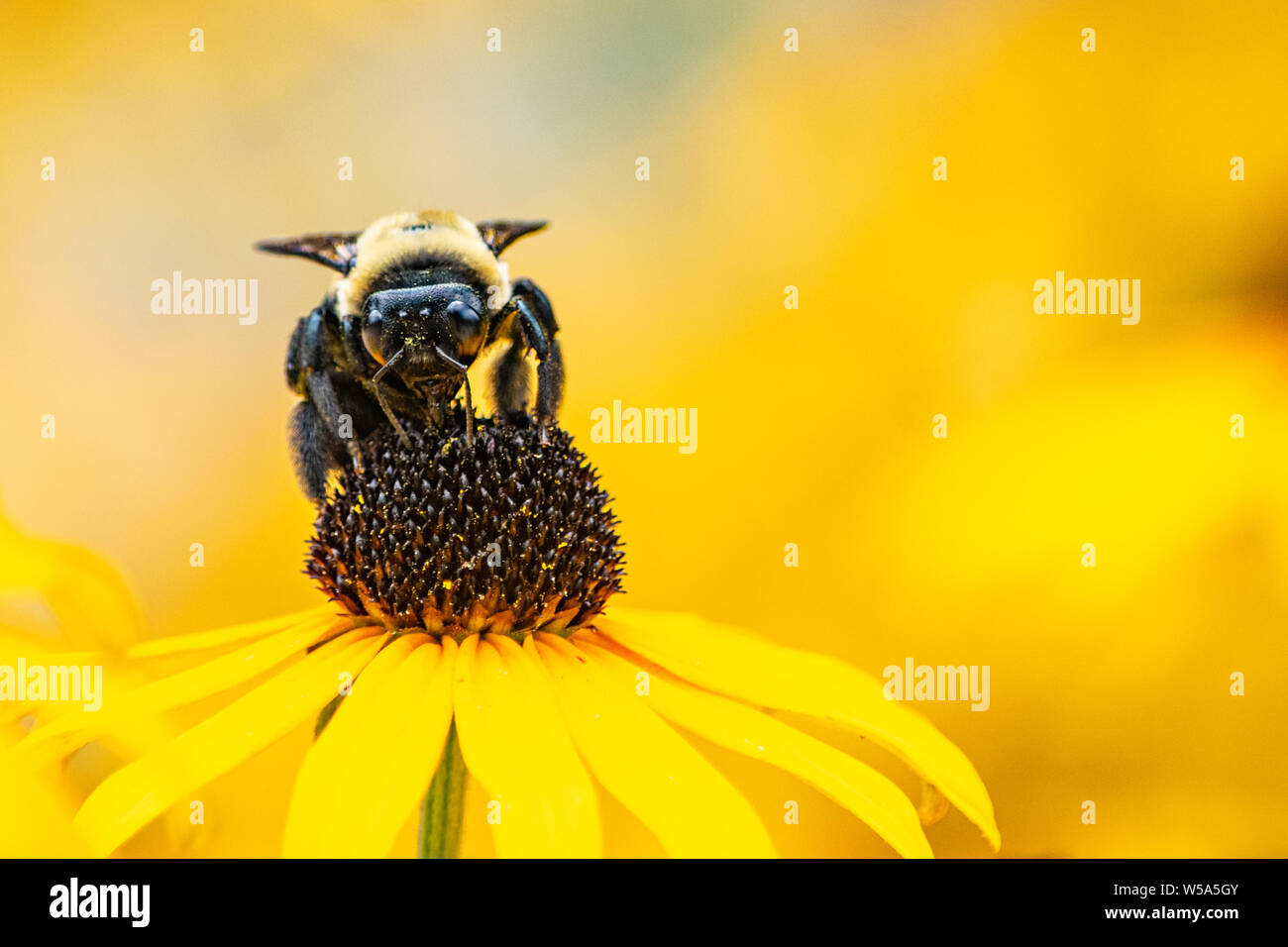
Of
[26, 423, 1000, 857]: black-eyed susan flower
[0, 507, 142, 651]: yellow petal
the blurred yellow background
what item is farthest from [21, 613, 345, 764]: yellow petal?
the blurred yellow background

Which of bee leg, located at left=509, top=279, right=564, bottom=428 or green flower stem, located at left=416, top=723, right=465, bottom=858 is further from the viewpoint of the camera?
bee leg, located at left=509, top=279, right=564, bottom=428

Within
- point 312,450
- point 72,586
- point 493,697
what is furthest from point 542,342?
point 72,586

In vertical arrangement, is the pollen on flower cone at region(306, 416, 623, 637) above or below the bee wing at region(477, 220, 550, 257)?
below

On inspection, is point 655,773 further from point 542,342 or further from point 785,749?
point 542,342

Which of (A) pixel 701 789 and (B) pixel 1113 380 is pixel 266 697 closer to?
(A) pixel 701 789

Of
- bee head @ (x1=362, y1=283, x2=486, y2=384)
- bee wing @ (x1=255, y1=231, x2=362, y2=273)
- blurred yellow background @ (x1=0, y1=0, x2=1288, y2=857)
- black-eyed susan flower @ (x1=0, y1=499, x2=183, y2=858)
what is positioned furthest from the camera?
blurred yellow background @ (x1=0, y1=0, x2=1288, y2=857)

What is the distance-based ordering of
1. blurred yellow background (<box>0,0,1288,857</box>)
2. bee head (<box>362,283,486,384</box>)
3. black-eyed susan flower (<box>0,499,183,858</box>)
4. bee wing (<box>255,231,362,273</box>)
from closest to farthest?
black-eyed susan flower (<box>0,499,183,858</box>), bee head (<box>362,283,486,384</box>), bee wing (<box>255,231,362,273</box>), blurred yellow background (<box>0,0,1288,857</box>)

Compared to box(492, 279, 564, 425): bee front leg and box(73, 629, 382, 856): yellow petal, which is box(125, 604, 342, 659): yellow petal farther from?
box(492, 279, 564, 425): bee front leg

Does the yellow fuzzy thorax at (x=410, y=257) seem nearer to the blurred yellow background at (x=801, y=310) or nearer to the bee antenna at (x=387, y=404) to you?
the bee antenna at (x=387, y=404)
